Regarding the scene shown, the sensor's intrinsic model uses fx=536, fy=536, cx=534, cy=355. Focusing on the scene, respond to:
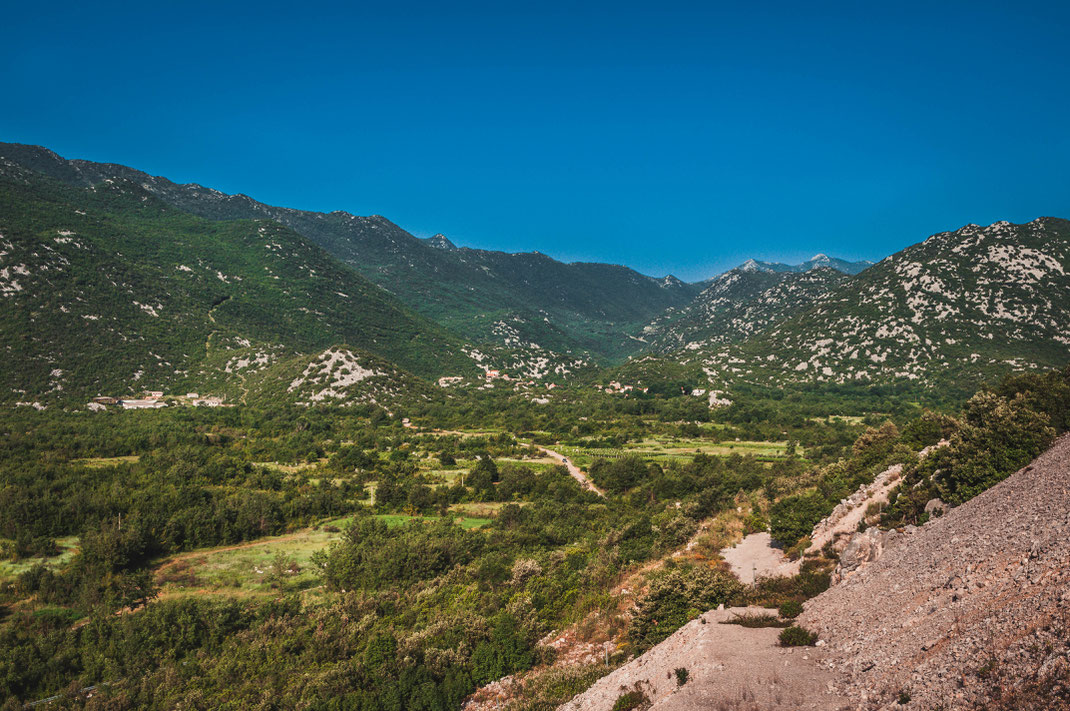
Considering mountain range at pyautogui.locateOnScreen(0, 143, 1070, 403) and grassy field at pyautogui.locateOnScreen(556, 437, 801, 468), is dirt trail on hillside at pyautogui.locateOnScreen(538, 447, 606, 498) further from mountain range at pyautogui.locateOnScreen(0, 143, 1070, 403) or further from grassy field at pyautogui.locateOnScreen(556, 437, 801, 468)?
mountain range at pyautogui.locateOnScreen(0, 143, 1070, 403)

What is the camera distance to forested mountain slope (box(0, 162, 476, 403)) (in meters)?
96.9

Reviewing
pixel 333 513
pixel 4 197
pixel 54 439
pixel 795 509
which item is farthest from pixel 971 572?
pixel 4 197

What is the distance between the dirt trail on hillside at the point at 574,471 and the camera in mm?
58281

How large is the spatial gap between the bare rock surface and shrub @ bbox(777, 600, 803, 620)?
49 centimetres

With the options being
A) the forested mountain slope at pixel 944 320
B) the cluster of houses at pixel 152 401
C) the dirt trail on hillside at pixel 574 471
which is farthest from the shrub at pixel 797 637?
the forested mountain slope at pixel 944 320

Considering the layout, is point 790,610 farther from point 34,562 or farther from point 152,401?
point 152,401

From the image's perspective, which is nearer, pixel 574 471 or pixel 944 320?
pixel 574 471

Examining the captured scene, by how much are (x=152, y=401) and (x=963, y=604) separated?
114 meters

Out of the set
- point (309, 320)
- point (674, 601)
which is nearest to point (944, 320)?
point (674, 601)

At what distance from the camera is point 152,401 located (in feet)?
315

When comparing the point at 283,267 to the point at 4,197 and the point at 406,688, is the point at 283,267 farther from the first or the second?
the point at 406,688

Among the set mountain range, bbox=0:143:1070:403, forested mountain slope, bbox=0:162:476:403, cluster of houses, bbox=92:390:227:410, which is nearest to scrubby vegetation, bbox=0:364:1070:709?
cluster of houses, bbox=92:390:227:410

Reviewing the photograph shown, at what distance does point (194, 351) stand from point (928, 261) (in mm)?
179441

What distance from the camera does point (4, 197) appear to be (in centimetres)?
12750
